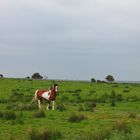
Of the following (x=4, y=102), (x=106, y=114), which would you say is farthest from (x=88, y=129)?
(x=4, y=102)

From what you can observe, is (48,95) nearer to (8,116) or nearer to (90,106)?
(90,106)

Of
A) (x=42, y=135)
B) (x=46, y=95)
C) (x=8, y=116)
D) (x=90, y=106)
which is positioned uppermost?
(x=46, y=95)

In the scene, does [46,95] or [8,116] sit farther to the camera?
[46,95]

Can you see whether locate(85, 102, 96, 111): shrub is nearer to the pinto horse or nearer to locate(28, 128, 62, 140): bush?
the pinto horse

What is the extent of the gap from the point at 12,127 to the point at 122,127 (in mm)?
5187

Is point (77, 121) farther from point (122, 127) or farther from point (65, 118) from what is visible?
point (122, 127)

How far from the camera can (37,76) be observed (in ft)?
426

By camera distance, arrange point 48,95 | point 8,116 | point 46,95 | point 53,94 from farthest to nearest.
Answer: point 46,95 → point 48,95 → point 53,94 → point 8,116

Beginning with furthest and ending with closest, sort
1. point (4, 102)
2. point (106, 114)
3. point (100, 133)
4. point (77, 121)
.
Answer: point (4, 102), point (106, 114), point (77, 121), point (100, 133)

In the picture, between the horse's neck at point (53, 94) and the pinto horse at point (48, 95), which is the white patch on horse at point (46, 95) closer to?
the pinto horse at point (48, 95)

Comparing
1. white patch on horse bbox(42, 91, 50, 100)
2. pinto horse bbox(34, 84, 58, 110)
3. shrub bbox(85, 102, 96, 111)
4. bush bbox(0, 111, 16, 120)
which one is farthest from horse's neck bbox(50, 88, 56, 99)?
bush bbox(0, 111, 16, 120)

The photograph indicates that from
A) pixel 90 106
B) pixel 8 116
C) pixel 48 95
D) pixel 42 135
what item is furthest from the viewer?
pixel 90 106

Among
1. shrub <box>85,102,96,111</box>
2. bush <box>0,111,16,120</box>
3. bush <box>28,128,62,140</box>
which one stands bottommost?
bush <box>28,128,62,140</box>

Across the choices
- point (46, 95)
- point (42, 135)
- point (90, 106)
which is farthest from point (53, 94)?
point (42, 135)
